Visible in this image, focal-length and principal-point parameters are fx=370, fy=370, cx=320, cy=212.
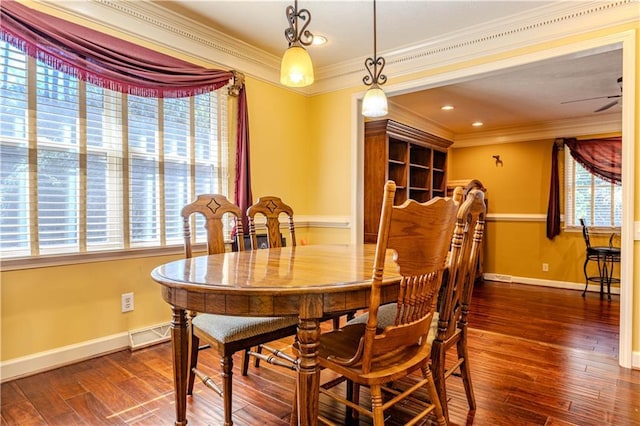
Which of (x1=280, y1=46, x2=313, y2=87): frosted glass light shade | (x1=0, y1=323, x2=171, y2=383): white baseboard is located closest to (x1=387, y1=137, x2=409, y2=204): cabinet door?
(x1=280, y1=46, x2=313, y2=87): frosted glass light shade

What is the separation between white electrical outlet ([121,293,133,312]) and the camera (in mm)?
2707

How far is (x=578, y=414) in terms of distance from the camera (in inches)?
75.2

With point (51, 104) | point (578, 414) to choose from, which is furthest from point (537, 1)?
point (51, 104)

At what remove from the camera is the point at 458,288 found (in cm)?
173

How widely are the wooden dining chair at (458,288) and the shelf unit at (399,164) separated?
2.23 meters

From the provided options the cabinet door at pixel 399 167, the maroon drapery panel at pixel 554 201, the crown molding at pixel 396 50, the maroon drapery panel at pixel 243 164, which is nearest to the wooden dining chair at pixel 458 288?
the crown molding at pixel 396 50

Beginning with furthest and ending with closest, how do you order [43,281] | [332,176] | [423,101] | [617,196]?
[617,196] < [423,101] < [332,176] < [43,281]

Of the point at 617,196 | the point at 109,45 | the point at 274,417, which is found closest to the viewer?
the point at 274,417

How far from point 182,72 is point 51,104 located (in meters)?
0.94

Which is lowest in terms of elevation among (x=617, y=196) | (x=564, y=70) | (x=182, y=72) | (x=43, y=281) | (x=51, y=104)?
(x=43, y=281)

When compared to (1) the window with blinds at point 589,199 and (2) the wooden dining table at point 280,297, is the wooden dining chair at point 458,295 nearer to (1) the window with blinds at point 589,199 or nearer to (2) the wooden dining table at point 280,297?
(2) the wooden dining table at point 280,297

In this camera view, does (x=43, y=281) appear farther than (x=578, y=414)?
Yes

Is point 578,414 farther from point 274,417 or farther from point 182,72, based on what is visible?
point 182,72

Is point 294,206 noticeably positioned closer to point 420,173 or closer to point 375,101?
point 375,101
